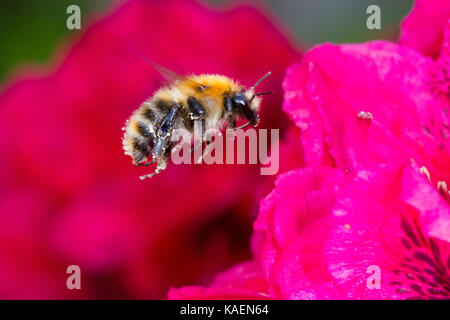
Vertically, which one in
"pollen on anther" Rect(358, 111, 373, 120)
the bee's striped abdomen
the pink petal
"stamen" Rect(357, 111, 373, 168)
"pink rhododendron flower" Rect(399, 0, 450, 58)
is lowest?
the pink petal

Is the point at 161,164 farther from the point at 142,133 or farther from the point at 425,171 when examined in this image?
the point at 425,171

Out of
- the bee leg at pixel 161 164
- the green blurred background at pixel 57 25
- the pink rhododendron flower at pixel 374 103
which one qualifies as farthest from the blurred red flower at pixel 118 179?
the green blurred background at pixel 57 25

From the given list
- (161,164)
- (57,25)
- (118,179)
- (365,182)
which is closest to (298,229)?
(365,182)

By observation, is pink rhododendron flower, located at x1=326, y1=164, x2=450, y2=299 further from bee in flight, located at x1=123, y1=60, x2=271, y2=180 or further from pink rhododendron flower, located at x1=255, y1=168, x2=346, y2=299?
bee in flight, located at x1=123, y1=60, x2=271, y2=180

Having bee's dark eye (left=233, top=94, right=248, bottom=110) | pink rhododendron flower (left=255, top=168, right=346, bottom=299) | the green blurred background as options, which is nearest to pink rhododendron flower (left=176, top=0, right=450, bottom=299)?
pink rhododendron flower (left=255, top=168, right=346, bottom=299)

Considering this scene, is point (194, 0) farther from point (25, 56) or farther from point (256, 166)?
point (25, 56)

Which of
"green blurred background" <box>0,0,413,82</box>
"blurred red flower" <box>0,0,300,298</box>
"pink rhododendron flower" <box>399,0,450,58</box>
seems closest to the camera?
"pink rhododendron flower" <box>399,0,450,58</box>

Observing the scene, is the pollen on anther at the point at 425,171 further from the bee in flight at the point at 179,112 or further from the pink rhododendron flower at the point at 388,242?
the bee in flight at the point at 179,112

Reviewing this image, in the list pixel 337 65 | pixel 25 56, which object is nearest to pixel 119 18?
pixel 337 65

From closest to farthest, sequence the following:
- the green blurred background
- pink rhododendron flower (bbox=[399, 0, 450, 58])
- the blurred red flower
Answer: pink rhododendron flower (bbox=[399, 0, 450, 58]), the blurred red flower, the green blurred background
